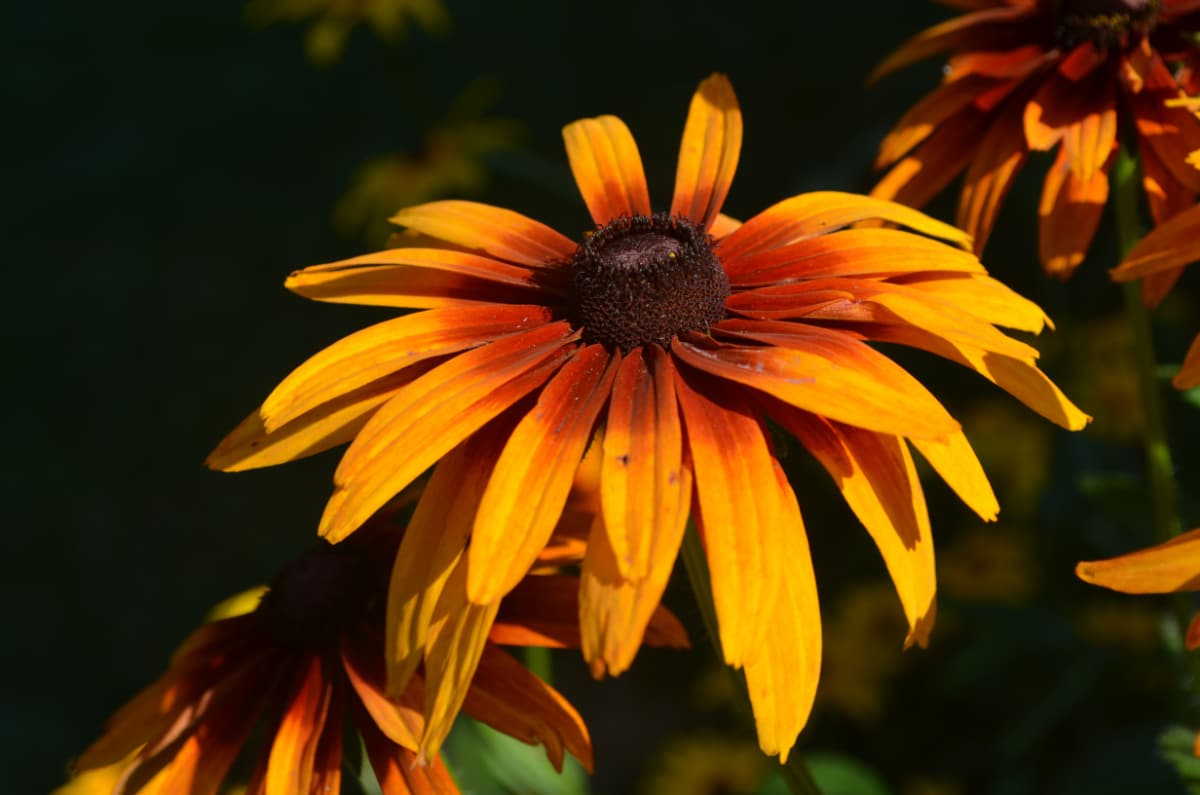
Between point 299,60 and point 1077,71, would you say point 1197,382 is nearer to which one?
point 1077,71

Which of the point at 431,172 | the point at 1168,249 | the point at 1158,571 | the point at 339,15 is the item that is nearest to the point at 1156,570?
the point at 1158,571

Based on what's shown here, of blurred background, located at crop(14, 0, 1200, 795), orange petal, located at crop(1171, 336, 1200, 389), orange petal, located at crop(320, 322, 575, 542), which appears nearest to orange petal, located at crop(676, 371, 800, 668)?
orange petal, located at crop(320, 322, 575, 542)

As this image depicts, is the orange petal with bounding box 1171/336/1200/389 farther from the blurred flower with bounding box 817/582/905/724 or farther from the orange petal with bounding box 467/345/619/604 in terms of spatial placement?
the blurred flower with bounding box 817/582/905/724

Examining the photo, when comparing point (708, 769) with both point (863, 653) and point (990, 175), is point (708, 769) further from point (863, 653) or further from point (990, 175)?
point (990, 175)

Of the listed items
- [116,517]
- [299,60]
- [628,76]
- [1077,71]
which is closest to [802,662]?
[1077,71]

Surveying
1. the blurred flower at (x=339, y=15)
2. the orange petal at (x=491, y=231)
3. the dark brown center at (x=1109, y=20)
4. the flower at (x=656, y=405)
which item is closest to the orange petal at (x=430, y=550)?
the flower at (x=656, y=405)

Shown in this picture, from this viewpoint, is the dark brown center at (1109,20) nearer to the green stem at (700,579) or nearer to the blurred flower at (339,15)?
the green stem at (700,579)
